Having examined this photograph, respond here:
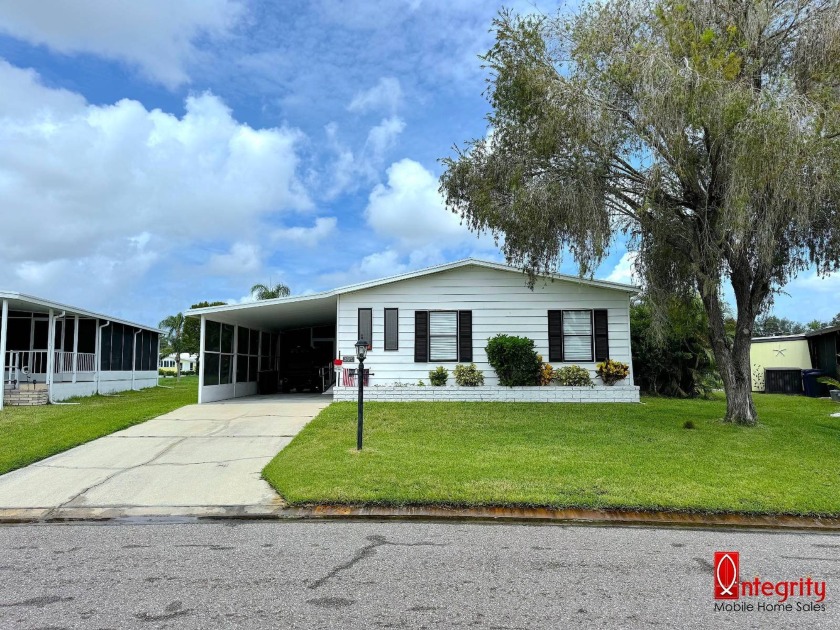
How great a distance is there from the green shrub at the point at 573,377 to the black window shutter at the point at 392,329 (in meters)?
3.98

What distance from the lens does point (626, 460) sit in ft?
25.7

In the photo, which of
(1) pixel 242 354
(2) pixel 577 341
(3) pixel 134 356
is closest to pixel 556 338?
(2) pixel 577 341

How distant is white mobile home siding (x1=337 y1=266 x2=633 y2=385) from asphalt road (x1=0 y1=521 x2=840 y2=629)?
9.15 m

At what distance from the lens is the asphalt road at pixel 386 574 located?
351 centimetres

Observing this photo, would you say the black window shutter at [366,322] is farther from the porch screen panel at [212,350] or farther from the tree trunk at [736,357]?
the tree trunk at [736,357]

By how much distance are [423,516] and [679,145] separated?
7025 millimetres

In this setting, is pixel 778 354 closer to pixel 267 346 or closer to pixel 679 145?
pixel 679 145

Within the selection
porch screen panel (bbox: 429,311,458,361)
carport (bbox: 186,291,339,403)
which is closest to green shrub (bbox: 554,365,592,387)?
porch screen panel (bbox: 429,311,458,361)


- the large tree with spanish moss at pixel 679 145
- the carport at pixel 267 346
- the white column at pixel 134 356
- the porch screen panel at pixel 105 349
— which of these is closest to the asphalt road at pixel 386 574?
the large tree with spanish moss at pixel 679 145

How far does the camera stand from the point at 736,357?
36.3ft

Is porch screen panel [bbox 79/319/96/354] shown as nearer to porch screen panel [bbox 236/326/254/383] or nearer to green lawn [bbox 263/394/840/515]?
porch screen panel [bbox 236/326/254/383]

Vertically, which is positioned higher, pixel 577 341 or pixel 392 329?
pixel 392 329

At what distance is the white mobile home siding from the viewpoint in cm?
1475

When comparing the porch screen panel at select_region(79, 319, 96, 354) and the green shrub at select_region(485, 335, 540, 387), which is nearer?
the green shrub at select_region(485, 335, 540, 387)
